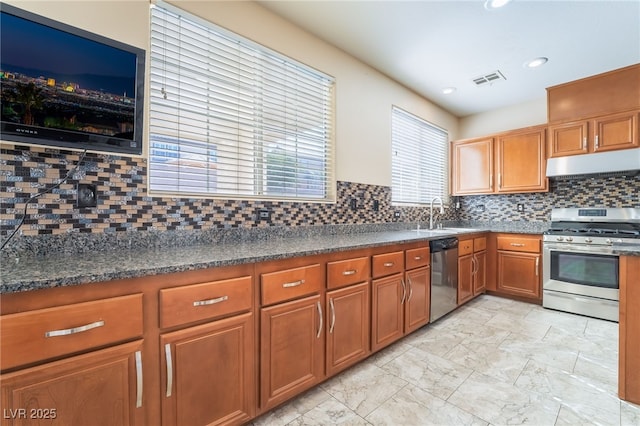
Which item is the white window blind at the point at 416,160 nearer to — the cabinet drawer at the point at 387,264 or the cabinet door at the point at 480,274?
the cabinet door at the point at 480,274

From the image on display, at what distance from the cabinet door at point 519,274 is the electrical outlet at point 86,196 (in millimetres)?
4251

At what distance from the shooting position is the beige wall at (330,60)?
4.82ft

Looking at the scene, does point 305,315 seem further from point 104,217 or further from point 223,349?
point 104,217

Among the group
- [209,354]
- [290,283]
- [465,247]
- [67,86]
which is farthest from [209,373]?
[465,247]

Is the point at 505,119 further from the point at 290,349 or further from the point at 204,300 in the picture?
the point at 204,300

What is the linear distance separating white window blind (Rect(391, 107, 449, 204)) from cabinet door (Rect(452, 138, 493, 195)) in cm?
16

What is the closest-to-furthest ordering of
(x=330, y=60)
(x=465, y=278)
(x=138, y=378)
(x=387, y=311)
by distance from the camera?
(x=138, y=378) → (x=387, y=311) → (x=330, y=60) → (x=465, y=278)

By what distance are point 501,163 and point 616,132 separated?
1110 millimetres

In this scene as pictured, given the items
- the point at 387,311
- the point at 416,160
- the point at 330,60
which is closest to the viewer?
the point at 387,311

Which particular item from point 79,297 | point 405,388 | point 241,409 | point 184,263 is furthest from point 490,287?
point 79,297

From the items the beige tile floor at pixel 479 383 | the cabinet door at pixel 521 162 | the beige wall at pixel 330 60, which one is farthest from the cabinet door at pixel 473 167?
the beige tile floor at pixel 479 383

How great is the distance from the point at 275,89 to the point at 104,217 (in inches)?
61.2

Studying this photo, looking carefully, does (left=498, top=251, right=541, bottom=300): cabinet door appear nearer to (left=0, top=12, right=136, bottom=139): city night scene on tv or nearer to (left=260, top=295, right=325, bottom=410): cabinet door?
(left=260, top=295, right=325, bottom=410): cabinet door

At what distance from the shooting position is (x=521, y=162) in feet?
11.9
